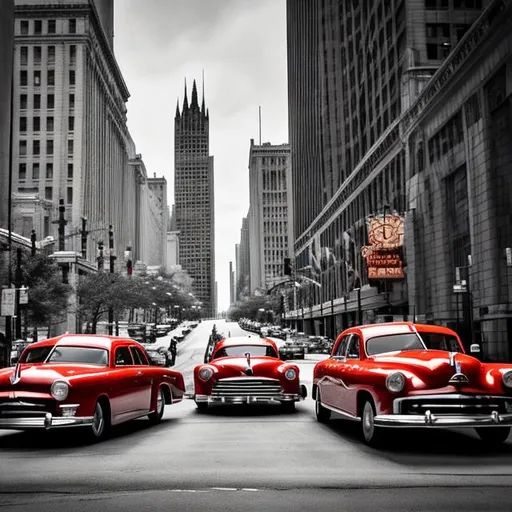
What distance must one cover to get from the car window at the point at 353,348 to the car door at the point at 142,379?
3630 mm

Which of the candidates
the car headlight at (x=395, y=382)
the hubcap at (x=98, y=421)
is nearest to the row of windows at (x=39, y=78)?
the hubcap at (x=98, y=421)

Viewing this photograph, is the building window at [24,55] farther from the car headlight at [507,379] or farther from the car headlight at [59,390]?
the car headlight at [507,379]

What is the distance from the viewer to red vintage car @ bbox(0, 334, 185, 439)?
9.94 meters

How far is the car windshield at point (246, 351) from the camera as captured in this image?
15509 millimetres

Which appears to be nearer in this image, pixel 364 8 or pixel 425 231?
pixel 425 231

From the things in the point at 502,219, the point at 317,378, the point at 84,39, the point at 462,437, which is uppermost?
the point at 84,39

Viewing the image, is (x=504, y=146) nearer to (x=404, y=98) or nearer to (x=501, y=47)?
(x=501, y=47)

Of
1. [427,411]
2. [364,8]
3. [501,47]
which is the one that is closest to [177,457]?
[427,411]

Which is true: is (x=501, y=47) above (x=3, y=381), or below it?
above

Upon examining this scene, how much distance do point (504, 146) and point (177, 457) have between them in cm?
3095

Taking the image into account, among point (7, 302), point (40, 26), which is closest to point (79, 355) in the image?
point (7, 302)

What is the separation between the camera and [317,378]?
13.3 m

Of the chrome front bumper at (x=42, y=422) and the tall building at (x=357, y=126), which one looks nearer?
the chrome front bumper at (x=42, y=422)

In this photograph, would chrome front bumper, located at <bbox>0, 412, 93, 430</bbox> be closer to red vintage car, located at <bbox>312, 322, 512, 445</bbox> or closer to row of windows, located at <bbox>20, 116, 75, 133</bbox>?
red vintage car, located at <bbox>312, 322, 512, 445</bbox>
